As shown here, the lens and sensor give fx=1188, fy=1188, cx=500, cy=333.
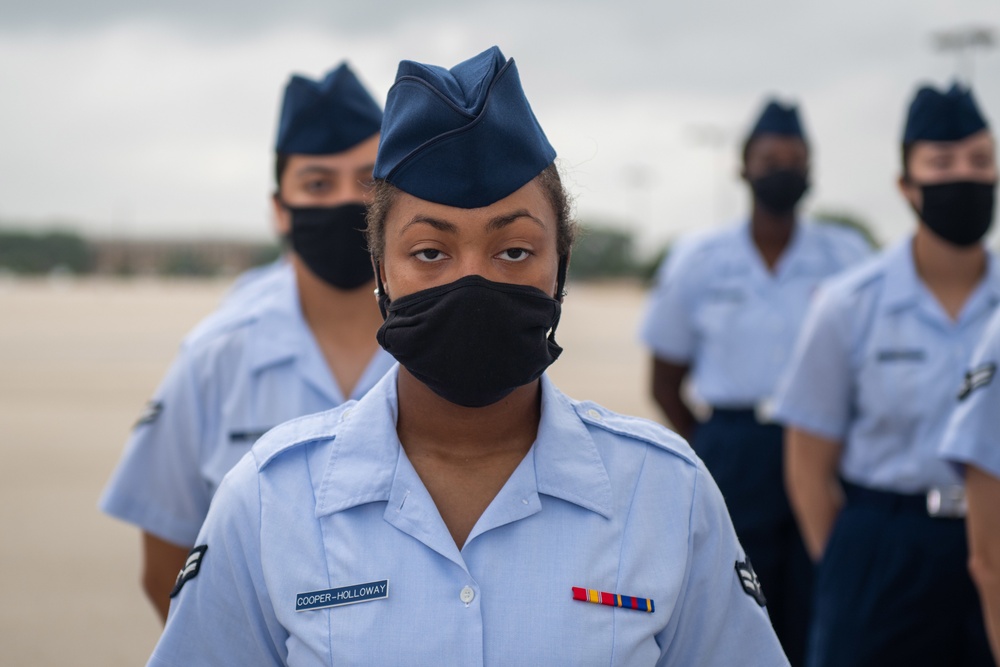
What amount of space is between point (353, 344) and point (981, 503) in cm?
179

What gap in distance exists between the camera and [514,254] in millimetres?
2051

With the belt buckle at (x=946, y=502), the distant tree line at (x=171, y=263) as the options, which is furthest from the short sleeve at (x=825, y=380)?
the distant tree line at (x=171, y=263)

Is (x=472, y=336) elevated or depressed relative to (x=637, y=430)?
elevated

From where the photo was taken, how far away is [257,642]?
6.66 feet

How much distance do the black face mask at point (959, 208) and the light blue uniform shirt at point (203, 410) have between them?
211 centimetres

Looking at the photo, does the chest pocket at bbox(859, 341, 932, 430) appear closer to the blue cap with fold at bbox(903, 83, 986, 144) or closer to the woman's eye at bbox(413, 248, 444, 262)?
the blue cap with fold at bbox(903, 83, 986, 144)

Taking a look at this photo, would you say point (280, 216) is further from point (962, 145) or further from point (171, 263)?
point (171, 263)

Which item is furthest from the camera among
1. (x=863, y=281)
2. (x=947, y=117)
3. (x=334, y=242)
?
(x=863, y=281)

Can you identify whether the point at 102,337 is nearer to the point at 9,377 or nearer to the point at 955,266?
the point at 9,377

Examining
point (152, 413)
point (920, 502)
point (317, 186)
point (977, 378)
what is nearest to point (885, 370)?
point (920, 502)

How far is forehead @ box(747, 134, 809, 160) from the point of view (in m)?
6.02

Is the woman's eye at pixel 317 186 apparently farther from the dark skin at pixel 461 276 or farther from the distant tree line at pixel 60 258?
the distant tree line at pixel 60 258

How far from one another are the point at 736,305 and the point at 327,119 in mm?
3053

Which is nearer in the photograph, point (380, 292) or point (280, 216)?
point (380, 292)
